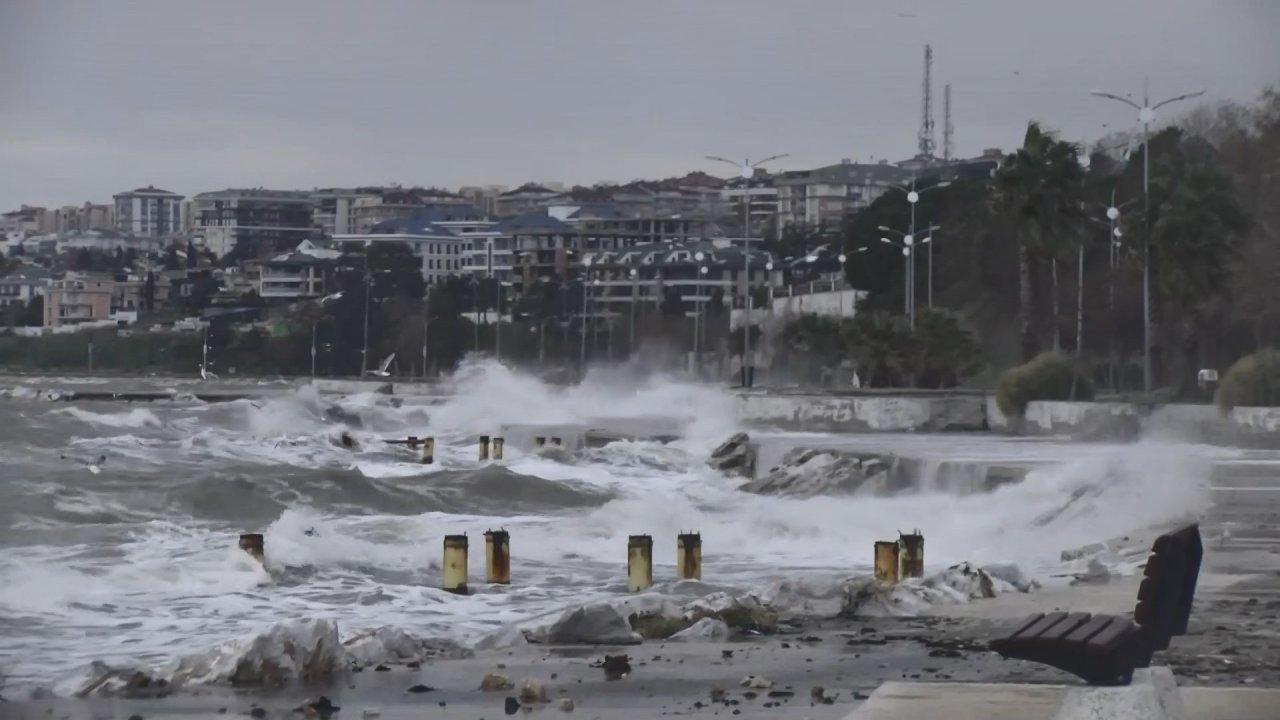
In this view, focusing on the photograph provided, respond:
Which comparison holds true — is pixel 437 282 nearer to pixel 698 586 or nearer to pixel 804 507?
pixel 804 507

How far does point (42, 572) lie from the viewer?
18234mm

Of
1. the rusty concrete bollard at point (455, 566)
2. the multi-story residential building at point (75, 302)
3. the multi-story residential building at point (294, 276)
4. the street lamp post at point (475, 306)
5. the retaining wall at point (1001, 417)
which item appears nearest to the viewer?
the rusty concrete bollard at point (455, 566)

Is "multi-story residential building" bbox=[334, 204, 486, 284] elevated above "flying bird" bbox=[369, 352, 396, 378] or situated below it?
above

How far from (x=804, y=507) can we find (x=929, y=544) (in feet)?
15.8

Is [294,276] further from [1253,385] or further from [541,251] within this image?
[1253,385]

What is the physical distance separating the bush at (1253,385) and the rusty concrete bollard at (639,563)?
19.5 metres

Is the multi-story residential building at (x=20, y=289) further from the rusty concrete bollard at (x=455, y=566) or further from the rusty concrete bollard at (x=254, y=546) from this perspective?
the rusty concrete bollard at (x=455, y=566)

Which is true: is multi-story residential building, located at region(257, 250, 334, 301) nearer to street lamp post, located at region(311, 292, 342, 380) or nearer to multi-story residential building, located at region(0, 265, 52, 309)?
street lamp post, located at region(311, 292, 342, 380)

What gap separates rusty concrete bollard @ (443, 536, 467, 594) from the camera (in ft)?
57.3

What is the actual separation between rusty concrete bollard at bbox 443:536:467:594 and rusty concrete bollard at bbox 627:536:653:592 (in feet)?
4.68

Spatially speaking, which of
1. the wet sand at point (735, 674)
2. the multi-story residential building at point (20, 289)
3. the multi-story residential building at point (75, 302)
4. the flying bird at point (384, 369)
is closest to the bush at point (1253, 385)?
the wet sand at point (735, 674)

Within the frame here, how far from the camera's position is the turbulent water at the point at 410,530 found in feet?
52.3

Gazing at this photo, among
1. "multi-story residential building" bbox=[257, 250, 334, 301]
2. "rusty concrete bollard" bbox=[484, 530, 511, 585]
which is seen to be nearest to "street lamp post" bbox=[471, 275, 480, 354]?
"multi-story residential building" bbox=[257, 250, 334, 301]

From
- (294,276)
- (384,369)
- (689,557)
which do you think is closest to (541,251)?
(294,276)
